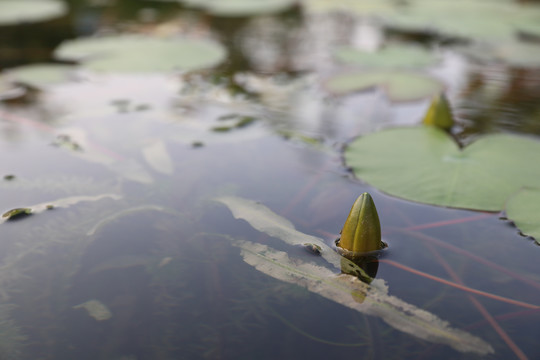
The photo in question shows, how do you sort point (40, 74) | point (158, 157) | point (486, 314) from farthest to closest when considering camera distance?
1. point (40, 74)
2. point (158, 157)
3. point (486, 314)

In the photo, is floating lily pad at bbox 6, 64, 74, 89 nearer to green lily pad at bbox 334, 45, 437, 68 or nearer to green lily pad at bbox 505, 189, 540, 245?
green lily pad at bbox 334, 45, 437, 68

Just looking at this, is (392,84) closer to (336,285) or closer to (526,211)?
(526,211)

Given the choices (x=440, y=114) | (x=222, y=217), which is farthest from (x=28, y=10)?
(x=440, y=114)

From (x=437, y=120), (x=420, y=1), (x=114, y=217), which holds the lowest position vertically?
(x=114, y=217)

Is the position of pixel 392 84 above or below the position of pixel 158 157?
above

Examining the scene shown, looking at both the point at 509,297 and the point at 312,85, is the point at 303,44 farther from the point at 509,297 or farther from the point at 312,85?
the point at 509,297

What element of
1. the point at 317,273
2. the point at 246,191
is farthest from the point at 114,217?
the point at 317,273

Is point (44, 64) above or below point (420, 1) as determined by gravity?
below

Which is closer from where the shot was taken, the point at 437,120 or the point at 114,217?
the point at 114,217
